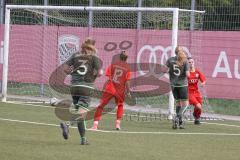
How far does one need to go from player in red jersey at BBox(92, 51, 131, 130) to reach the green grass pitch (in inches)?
19.5

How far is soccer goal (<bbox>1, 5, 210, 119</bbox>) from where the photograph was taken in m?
23.7

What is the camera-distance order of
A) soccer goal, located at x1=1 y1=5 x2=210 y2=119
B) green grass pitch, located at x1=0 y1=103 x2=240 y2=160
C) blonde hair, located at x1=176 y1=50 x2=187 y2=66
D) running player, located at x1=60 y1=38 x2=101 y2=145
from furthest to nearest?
soccer goal, located at x1=1 y1=5 x2=210 y2=119
blonde hair, located at x1=176 y1=50 x2=187 y2=66
running player, located at x1=60 y1=38 x2=101 y2=145
green grass pitch, located at x1=0 y1=103 x2=240 y2=160

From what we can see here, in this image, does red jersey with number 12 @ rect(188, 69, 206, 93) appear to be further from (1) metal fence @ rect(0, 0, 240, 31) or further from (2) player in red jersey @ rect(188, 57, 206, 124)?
(1) metal fence @ rect(0, 0, 240, 31)

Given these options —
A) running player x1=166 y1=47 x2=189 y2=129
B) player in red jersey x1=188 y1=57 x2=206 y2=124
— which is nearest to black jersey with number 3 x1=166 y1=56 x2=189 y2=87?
running player x1=166 y1=47 x2=189 y2=129

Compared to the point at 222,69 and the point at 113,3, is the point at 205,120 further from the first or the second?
the point at 113,3

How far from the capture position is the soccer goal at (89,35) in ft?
77.8

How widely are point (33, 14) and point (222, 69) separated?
7.54 m

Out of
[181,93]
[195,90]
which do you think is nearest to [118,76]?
[181,93]

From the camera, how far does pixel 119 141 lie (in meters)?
15.4

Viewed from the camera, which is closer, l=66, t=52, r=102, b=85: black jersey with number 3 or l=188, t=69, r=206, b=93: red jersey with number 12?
l=66, t=52, r=102, b=85: black jersey with number 3

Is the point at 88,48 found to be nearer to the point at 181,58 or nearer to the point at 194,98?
the point at 181,58

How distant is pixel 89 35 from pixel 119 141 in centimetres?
1163

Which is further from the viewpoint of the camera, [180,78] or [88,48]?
[180,78]

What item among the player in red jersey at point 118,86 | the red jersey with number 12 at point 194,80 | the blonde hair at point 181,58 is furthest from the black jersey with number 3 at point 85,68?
the red jersey with number 12 at point 194,80
